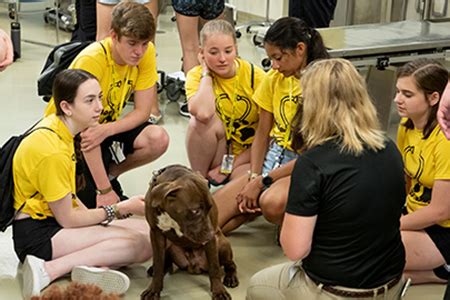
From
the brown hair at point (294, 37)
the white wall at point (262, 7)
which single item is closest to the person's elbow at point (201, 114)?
the brown hair at point (294, 37)

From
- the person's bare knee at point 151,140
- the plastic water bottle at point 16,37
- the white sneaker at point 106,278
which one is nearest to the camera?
the white sneaker at point 106,278

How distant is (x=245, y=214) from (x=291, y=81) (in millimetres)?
604

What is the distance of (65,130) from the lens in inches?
121

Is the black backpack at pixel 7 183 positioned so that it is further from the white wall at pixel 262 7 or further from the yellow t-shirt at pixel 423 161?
the white wall at pixel 262 7

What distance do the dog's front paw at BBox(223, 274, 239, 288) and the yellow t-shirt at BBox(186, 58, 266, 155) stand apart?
82cm

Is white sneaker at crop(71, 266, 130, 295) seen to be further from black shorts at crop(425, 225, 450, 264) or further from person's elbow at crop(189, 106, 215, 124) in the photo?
black shorts at crop(425, 225, 450, 264)

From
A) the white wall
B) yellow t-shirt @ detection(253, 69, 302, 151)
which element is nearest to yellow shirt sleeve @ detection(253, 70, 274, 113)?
yellow t-shirt @ detection(253, 69, 302, 151)

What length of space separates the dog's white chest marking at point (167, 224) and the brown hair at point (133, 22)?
2.94 feet

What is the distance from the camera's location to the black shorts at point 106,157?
3.51 m

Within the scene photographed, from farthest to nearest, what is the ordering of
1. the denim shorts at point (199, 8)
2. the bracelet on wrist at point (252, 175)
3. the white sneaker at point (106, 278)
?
the denim shorts at point (199, 8), the bracelet on wrist at point (252, 175), the white sneaker at point (106, 278)

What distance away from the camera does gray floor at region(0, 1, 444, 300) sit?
3141mm

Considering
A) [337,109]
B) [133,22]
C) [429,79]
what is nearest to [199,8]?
[133,22]

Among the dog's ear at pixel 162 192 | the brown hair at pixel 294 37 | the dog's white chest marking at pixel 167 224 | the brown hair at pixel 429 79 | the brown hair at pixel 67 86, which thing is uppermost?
the brown hair at pixel 294 37

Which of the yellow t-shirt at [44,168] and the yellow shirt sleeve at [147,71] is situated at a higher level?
the yellow shirt sleeve at [147,71]
